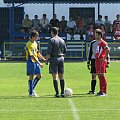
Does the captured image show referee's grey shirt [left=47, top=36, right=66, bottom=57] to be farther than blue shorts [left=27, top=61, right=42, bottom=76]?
No

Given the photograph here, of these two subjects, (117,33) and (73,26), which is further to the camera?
(73,26)

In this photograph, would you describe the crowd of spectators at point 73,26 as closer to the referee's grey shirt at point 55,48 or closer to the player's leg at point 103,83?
the player's leg at point 103,83

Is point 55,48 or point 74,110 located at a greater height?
point 55,48

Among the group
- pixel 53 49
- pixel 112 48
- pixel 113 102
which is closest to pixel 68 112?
pixel 113 102

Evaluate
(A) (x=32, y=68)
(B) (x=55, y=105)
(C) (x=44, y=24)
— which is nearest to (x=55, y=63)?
(A) (x=32, y=68)

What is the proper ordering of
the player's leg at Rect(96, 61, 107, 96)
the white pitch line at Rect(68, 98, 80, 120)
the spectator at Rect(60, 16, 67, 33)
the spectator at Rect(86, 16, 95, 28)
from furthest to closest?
1. the spectator at Rect(86, 16, 95, 28)
2. the spectator at Rect(60, 16, 67, 33)
3. the player's leg at Rect(96, 61, 107, 96)
4. the white pitch line at Rect(68, 98, 80, 120)

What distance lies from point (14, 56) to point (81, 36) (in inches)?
205

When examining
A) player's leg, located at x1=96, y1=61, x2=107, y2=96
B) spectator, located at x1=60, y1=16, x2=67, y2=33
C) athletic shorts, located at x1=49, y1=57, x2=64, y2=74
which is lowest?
player's leg, located at x1=96, y1=61, x2=107, y2=96

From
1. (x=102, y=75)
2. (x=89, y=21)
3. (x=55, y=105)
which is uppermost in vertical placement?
(x=89, y=21)

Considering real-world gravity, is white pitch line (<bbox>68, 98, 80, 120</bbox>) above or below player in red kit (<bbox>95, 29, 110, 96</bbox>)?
below

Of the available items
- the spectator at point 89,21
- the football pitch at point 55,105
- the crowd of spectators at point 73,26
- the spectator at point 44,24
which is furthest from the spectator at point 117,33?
the football pitch at point 55,105

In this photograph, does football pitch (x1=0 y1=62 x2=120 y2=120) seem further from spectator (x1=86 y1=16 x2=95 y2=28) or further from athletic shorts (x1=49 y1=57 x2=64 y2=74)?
spectator (x1=86 y1=16 x2=95 y2=28)

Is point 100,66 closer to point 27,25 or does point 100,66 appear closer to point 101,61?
point 101,61

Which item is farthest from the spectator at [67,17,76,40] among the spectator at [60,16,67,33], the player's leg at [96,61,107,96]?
the player's leg at [96,61,107,96]
